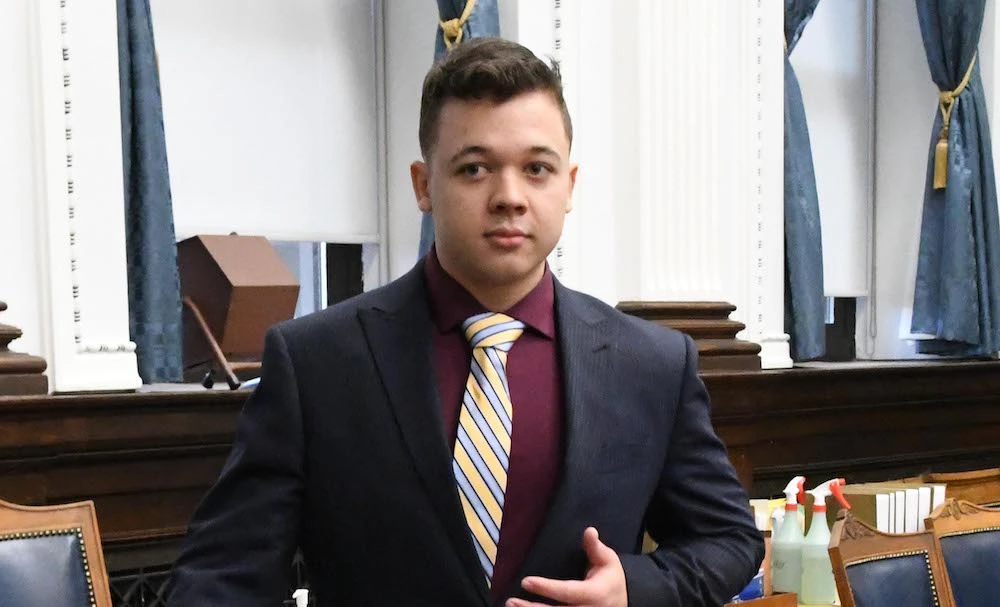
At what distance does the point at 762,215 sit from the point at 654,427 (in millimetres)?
3306

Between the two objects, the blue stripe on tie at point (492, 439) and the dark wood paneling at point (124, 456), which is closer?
the blue stripe on tie at point (492, 439)

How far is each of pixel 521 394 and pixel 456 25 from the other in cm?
276

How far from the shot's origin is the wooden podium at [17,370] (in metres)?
2.89

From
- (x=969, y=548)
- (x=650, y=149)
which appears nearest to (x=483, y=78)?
(x=969, y=548)

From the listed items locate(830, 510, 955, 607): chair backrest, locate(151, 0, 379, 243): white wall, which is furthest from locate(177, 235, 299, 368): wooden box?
locate(830, 510, 955, 607): chair backrest

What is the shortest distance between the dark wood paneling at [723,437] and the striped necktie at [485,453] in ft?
6.03

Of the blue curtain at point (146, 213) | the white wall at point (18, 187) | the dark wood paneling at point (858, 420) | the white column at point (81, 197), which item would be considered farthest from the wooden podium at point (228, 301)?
the dark wood paneling at point (858, 420)

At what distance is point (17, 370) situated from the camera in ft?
9.55

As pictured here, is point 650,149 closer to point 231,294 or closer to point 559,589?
point 231,294

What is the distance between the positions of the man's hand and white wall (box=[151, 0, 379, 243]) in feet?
9.53

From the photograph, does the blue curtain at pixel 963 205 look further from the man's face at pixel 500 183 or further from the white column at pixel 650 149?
the man's face at pixel 500 183

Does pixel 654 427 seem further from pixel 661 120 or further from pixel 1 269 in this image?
pixel 661 120

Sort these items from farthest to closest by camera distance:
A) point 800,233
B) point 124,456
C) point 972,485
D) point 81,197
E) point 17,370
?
point 800,233, point 972,485, point 81,197, point 124,456, point 17,370

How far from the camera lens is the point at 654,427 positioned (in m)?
1.43
